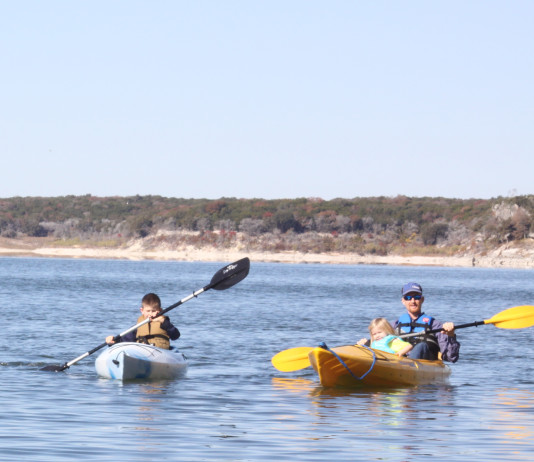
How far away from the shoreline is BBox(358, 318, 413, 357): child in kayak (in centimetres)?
7394

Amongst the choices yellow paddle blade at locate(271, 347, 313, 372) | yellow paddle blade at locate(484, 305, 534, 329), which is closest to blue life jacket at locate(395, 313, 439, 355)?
yellow paddle blade at locate(271, 347, 313, 372)

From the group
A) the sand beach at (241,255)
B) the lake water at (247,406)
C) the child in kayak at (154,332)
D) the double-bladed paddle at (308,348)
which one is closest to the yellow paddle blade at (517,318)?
the double-bladed paddle at (308,348)

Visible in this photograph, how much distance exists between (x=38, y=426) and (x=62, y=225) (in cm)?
11287

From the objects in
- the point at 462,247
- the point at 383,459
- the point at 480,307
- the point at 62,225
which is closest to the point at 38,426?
the point at 383,459

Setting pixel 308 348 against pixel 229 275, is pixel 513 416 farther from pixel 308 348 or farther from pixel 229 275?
pixel 229 275

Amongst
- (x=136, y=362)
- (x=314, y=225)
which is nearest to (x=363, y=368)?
(x=136, y=362)

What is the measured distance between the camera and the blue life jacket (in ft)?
Result: 46.2

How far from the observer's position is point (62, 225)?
12150cm

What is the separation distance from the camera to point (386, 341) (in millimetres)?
14109

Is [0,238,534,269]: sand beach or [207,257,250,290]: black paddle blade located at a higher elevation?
[207,257,250,290]: black paddle blade

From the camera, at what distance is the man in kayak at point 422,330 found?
14016 millimetres

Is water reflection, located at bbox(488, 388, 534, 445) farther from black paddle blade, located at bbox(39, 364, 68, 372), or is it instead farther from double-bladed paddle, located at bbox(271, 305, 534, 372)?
black paddle blade, located at bbox(39, 364, 68, 372)

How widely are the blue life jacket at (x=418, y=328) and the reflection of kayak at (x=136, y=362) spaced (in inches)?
126

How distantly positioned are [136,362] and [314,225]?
9537 cm
